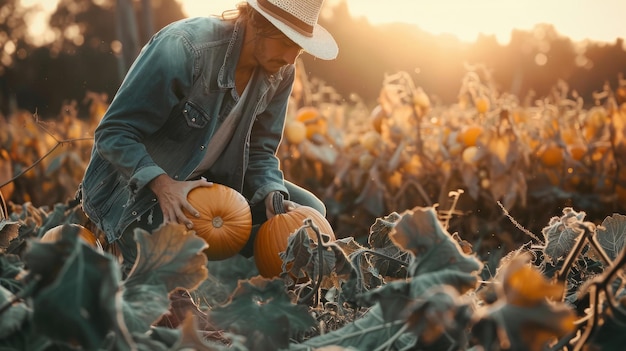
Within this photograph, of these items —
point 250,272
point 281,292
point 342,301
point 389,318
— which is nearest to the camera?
point 389,318

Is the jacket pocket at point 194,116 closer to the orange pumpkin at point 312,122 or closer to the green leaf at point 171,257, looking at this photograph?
the green leaf at point 171,257

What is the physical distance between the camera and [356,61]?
43000 mm

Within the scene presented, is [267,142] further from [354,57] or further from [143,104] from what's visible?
[354,57]

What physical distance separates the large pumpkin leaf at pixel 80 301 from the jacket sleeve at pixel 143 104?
145cm

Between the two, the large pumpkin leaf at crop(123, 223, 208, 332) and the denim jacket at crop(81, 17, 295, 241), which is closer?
the large pumpkin leaf at crop(123, 223, 208, 332)

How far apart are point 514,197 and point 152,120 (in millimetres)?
2418

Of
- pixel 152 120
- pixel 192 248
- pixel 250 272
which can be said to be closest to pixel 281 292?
pixel 192 248

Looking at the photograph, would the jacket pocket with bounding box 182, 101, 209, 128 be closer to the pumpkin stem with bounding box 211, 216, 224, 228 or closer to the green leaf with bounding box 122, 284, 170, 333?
the pumpkin stem with bounding box 211, 216, 224, 228

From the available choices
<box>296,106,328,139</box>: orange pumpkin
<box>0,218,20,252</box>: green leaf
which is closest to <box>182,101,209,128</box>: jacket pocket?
<box>0,218,20,252</box>: green leaf

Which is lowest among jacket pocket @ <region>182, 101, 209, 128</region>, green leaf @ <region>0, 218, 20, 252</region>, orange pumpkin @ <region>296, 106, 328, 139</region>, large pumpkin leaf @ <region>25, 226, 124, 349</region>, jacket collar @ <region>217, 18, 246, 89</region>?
orange pumpkin @ <region>296, 106, 328, 139</region>

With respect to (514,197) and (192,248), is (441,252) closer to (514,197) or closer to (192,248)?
(192,248)

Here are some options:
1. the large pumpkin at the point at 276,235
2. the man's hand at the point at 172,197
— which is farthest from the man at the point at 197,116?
the large pumpkin at the point at 276,235

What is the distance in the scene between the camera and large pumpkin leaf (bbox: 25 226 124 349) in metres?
0.63

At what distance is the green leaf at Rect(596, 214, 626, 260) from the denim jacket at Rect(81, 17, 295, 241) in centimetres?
124
